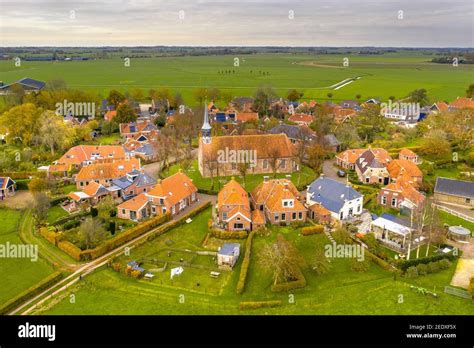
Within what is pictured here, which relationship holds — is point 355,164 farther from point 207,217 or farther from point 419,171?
point 207,217

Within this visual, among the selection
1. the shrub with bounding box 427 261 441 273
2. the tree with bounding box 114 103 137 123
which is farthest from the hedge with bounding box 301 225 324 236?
the tree with bounding box 114 103 137 123

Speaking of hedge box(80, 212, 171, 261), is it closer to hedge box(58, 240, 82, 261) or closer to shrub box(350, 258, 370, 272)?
hedge box(58, 240, 82, 261)

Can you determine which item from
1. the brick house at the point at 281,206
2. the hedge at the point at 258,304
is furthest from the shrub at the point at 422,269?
the brick house at the point at 281,206

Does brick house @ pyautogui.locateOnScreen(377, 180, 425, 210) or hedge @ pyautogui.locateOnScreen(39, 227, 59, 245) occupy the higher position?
brick house @ pyautogui.locateOnScreen(377, 180, 425, 210)

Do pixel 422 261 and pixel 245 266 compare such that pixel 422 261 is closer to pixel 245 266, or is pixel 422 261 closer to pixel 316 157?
pixel 245 266

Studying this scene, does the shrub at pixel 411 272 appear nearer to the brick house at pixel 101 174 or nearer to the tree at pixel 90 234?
the tree at pixel 90 234
